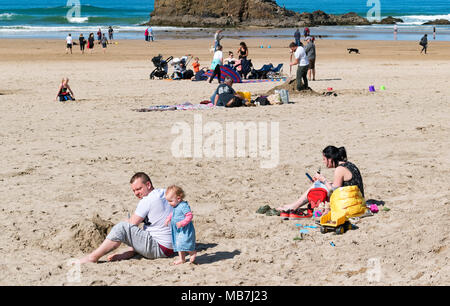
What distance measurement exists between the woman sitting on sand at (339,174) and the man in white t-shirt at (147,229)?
195 centimetres

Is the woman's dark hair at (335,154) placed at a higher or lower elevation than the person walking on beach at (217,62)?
lower

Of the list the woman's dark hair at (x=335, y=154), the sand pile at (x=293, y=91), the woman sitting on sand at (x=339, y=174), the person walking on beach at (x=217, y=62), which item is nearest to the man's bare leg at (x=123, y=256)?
the woman sitting on sand at (x=339, y=174)

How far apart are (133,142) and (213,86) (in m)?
9.43

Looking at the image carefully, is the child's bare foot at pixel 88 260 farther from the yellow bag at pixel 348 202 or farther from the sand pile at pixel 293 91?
the sand pile at pixel 293 91

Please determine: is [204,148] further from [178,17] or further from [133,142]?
[178,17]

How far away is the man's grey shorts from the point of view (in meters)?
6.63

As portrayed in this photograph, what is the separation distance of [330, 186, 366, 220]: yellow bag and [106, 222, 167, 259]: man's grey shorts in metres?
2.17

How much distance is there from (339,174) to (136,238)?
2.78 meters

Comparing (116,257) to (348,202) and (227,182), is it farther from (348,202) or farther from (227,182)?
(227,182)

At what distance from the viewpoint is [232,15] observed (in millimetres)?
83000

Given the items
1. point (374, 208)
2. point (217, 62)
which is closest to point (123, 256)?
point (374, 208)

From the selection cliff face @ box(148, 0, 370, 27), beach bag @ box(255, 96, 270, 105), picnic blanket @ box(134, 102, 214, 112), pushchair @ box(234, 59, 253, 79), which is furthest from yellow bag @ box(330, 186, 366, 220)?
cliff face @ box(148, 0, 370, 27)

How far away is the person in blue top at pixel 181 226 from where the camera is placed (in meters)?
6.50
